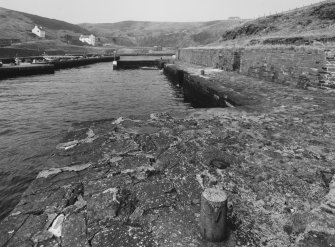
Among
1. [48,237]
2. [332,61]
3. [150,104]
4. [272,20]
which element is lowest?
[150,104]

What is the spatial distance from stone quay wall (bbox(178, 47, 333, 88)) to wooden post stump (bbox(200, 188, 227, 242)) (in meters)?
7.67

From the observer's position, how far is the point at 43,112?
527 inches

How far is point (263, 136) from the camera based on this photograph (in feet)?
15.8

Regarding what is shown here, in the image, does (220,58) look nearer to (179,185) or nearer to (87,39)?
(179,185)

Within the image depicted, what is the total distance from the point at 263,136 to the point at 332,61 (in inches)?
199

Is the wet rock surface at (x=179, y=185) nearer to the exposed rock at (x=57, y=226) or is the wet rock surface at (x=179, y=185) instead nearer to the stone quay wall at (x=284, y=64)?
the exposed rock at (x=57, y=226)

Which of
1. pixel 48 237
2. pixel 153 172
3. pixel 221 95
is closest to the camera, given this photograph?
pixel 48 237

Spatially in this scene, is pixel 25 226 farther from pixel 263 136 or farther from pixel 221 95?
pixel 221 95

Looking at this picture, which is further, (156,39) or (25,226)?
(156,39)

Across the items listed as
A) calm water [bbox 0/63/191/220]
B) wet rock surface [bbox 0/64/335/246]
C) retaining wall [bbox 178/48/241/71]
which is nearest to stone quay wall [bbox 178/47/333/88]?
retaining wall [bbox 178/48/241/71]

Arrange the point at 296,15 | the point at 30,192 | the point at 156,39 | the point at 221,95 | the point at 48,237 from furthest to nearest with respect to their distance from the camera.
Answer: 1. the point at 156,39
2. the point at 296,15
3. the point at 221,95
4. the point at 30,192
5. the point at 48,237

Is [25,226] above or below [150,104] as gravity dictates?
above

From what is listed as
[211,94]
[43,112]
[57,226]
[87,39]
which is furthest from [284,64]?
[87,39]

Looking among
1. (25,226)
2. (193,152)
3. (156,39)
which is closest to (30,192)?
(25,226)
